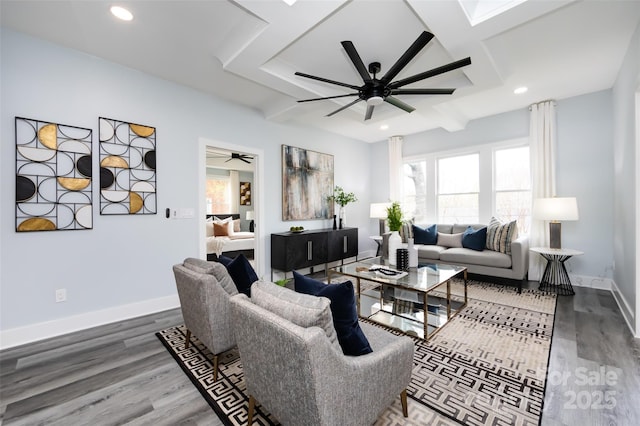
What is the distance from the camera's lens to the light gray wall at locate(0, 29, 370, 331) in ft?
8.04

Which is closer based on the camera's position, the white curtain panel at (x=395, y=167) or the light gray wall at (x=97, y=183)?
the light gray wall at (x=97, y=183)

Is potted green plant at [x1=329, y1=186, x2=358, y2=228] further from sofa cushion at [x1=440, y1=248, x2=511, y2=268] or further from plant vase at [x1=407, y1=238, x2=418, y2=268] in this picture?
plant vase at [x1=407, y1=238, x2=418, y2=268]

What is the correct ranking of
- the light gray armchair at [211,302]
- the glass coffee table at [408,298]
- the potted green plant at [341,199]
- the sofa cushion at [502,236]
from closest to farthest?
the light gray armchair at [211,302] → the glass coffee table at [408,298] → the sofa cushion at [502,236] → the potted green plant at [341,199]

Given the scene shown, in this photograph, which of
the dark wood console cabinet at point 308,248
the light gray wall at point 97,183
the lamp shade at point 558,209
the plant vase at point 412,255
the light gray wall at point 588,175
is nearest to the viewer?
the light gray wall at point 97,183

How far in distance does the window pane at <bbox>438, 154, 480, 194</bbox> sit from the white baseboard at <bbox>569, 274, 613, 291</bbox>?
6.41 feet

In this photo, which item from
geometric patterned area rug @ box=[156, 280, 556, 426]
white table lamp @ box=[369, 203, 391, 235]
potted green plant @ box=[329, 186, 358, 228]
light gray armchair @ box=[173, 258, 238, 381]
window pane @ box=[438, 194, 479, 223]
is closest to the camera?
geometric patterned area rug @ box=[156, 280, 556, 426]

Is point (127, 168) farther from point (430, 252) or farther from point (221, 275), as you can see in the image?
point (430, 252)

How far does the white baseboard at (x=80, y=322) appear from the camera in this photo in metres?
2.46

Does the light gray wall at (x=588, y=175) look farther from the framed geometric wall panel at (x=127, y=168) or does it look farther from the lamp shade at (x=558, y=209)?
the framed geometric wall panel at (x=127, y=168)

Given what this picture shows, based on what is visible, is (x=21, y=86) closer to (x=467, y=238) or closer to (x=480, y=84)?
(x=480, y=84)

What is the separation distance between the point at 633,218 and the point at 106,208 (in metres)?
5.27

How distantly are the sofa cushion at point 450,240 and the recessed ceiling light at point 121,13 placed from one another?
5.04 meters

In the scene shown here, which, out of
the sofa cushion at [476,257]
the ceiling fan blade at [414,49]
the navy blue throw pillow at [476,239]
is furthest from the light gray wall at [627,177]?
the ceiling fan blade at [414,49]

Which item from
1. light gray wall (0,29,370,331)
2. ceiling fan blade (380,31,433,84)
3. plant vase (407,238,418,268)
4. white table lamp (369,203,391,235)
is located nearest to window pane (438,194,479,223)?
white table lamp (369,203,391,235)
